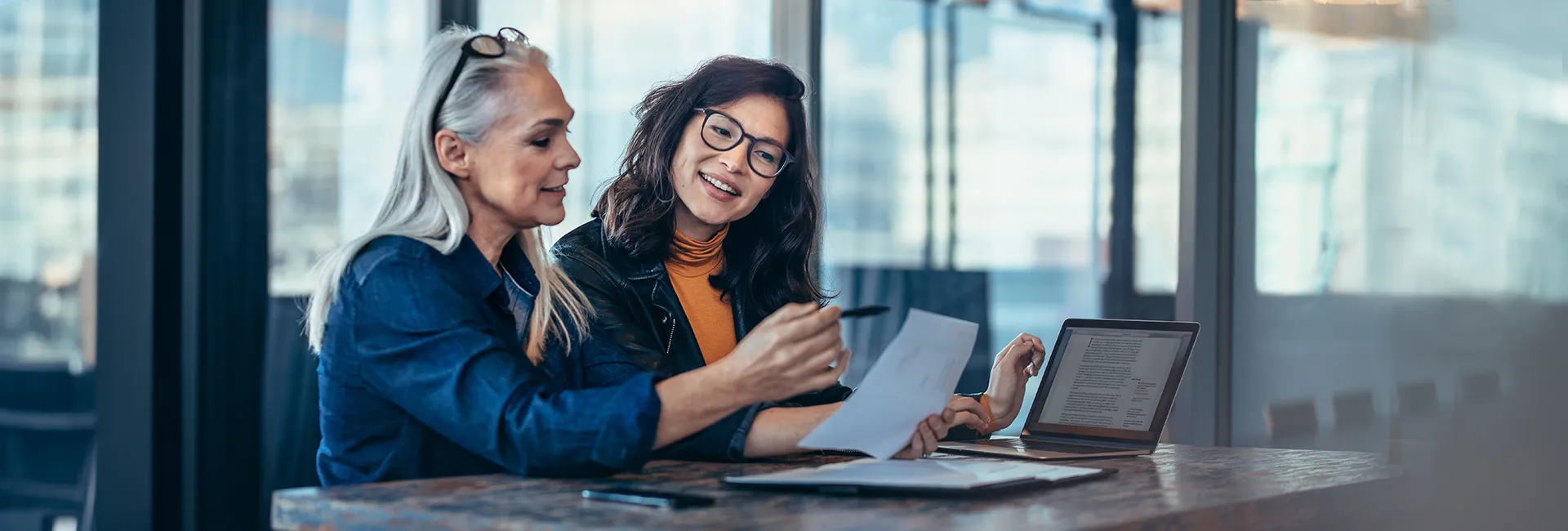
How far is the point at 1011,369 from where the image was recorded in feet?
6.93

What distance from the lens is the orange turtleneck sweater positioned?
7.22 feet

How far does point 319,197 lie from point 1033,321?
2879mm

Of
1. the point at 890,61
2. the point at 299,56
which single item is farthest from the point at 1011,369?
the point at 890,61

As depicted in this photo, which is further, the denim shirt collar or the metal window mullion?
the metal window mullion

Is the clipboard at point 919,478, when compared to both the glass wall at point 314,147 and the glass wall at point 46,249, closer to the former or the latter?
the glass wall at point 46,249

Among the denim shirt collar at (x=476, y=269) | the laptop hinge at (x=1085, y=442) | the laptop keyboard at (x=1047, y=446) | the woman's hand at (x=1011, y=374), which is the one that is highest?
the denim shirt collar at (x=476, y=269)

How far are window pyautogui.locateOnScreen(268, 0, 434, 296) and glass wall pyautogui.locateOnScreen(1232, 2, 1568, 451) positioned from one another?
2.23 meters

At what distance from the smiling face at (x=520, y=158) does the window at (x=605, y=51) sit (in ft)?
7.03

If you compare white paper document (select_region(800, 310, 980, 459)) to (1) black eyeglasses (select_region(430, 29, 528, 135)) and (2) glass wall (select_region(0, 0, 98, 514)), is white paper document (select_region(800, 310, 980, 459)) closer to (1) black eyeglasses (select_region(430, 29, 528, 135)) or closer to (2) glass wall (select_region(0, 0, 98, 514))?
(1) black eyeglasses (select_region(430, 29, 528, 135))

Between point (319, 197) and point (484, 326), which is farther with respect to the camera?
point (319, 197)

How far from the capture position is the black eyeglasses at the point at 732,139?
7.27 feet

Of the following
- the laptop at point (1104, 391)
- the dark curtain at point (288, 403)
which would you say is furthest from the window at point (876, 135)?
the laptop at point (1104, 391)

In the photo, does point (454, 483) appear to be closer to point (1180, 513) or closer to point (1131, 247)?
point (1180, 513)

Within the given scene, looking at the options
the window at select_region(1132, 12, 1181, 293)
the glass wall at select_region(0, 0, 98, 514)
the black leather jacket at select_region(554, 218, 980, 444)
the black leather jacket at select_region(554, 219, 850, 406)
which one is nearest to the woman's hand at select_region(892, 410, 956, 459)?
the black leather jacket at select_region(554, 218, 980, 444)
